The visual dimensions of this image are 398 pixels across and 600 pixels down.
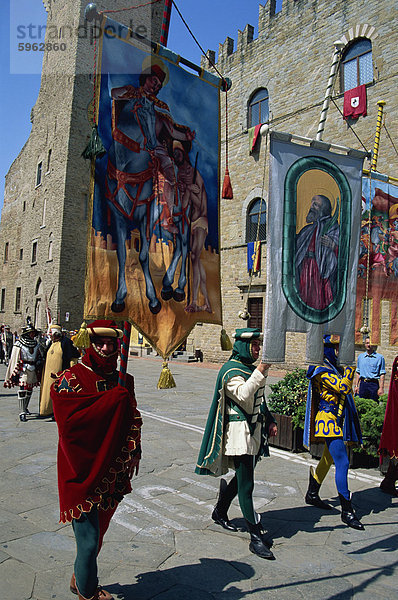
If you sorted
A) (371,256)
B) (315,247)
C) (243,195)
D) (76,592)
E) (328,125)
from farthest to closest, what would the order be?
1. (243,195)
2. (328,125)
3. (371,256)
4. (315,247)
5. (76,592)

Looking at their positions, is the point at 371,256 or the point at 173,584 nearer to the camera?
the point at 173,584

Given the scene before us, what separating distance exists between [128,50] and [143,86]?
269 millimetres

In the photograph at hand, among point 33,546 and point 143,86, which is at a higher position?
point 143,86

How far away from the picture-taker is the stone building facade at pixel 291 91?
1650 centimetres

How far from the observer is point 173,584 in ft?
10.6

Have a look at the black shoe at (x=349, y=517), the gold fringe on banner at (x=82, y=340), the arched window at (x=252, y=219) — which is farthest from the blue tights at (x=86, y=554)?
the arched window at (x=252, y=219)

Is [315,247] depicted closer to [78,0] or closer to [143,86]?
[143,86]

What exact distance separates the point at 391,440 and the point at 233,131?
20.2 meters

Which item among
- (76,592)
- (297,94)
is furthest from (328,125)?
(76,592)

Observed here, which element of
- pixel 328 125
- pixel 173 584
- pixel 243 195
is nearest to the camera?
pixel 173 584

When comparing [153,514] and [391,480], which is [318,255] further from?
[153,514]

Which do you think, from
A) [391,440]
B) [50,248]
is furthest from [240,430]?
[50,248]

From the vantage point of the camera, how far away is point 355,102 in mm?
17234

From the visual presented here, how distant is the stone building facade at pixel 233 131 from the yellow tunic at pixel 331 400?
209 centimetres
